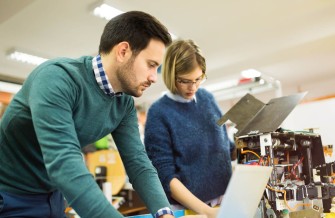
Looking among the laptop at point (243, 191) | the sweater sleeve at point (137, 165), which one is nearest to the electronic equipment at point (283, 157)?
the laptop at point (243, 191)

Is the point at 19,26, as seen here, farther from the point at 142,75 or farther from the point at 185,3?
the point at 142,75

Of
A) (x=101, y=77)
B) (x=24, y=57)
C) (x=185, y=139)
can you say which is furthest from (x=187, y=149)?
(x=24, y=57)

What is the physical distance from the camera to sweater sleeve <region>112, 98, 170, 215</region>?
91 centimetres

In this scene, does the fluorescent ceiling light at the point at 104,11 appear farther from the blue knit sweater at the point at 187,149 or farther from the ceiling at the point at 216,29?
the blue knit sweater at the point at 187,149

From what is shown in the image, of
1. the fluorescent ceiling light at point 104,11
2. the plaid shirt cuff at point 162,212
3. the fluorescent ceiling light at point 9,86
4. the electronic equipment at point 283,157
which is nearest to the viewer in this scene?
the plaid shirt cuff at point 162,212

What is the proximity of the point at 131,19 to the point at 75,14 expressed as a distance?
271 centimetres

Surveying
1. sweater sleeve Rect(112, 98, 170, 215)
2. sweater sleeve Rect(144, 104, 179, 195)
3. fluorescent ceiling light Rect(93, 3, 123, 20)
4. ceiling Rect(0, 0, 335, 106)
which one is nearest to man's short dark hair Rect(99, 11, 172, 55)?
sweater sleeve Rect(112, 98, 170, 215)

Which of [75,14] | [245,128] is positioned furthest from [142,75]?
[75,14]

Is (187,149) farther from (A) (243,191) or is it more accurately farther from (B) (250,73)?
(B) (250,73)

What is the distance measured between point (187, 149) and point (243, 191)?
53 cm

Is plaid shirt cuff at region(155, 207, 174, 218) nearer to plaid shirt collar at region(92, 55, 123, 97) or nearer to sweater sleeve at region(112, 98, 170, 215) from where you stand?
sweater sleeve at region(112, 98, 170, 215)

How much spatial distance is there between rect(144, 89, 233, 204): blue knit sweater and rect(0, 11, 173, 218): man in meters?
0.18

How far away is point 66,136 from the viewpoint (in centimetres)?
69

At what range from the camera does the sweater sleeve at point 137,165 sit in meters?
0.91
